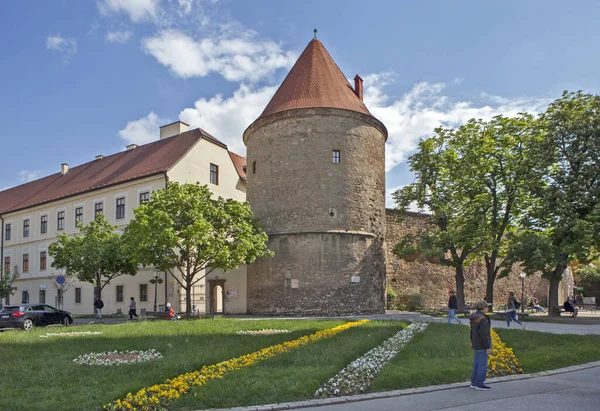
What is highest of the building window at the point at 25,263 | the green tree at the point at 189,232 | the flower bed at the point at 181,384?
the green tree at the point at 189,232

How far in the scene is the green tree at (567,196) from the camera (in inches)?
997

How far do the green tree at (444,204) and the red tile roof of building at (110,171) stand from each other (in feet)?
52.4

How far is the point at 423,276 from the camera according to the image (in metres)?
39.7

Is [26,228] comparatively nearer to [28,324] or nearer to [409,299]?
[28,324]

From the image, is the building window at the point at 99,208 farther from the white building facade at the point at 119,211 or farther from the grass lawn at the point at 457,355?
the grass lawn at the point at 457,355

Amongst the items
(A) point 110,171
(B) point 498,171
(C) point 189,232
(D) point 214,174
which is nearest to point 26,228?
(A) point 110,171

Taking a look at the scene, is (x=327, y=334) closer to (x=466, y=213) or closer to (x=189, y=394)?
(x=189, y=394)

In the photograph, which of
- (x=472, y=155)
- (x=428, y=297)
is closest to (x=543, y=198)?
(x=472, y=155)

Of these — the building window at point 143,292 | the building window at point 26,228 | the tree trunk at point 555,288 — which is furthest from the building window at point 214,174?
the tree trunk at point 555,288

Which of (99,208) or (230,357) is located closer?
(230,357)

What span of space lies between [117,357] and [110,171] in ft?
110

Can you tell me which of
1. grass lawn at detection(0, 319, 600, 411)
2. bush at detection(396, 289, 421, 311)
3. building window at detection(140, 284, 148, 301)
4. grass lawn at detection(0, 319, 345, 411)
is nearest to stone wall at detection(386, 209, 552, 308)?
bush at detection(396, 289, 421, 311)

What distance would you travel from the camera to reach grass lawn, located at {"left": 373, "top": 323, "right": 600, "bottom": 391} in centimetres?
1020

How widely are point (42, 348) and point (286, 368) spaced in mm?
7193
